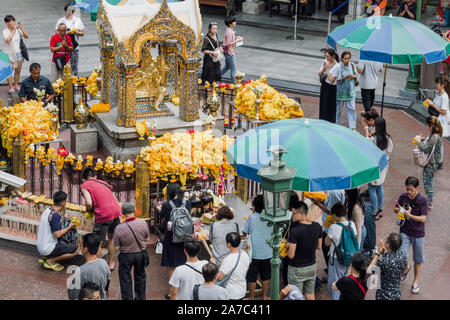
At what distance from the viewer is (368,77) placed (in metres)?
16.7

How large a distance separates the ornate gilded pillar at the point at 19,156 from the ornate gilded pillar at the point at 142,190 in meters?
2.01

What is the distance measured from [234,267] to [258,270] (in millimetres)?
1120

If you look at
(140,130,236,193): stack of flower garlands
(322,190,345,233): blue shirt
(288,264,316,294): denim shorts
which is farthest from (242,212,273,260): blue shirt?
(140,130,236,193): stack of flower garlands

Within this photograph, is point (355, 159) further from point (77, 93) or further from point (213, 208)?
point (77, 93)

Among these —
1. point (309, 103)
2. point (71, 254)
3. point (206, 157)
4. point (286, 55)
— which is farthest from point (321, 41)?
point (71, 254)

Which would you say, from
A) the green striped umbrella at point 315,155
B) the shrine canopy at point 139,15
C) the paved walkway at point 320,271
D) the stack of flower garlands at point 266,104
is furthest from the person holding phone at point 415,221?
the shrine canopy at point 139,15

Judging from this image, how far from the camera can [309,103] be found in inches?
740

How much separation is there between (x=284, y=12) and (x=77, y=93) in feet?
37.5

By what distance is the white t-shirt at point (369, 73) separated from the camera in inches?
650

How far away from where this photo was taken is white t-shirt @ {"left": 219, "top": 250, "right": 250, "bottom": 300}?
9203 millimetres

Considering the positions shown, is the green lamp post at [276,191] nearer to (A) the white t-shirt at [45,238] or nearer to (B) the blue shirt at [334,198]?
(B) the blue shirt at [334,198]

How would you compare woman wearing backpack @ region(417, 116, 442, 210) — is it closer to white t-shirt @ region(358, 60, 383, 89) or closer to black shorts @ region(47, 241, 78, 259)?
white t-shirt @ region(358, 60, 383, 89)

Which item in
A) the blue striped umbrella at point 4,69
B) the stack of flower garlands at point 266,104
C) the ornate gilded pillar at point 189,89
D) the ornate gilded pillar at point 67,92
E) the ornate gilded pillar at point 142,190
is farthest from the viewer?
the ornate gilded pillar at point 67,92

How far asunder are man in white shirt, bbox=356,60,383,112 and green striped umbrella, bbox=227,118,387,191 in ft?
21.3
